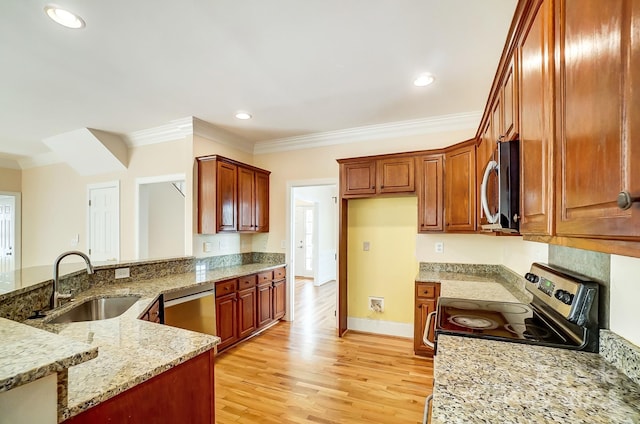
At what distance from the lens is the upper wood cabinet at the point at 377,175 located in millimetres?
3412

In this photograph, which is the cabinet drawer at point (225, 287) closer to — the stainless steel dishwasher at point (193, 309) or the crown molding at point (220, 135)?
the stainless steel dishwasher at point (193, 309)

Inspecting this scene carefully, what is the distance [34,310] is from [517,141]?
2.66 meters

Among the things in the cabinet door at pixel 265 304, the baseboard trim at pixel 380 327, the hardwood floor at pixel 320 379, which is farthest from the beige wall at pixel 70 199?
the baseboard trim at pixel 380 327

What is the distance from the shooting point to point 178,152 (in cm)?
379

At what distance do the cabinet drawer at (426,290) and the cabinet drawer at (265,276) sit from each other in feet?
6.30

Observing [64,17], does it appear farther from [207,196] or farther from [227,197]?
[227,197]

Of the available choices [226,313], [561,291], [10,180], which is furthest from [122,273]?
[10,180]

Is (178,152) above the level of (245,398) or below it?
above

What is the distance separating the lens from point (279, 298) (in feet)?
13.8

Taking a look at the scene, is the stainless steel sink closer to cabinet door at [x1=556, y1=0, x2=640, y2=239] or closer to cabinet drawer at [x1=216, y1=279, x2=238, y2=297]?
cabinet drawer at [x1=216, y1=279, x2=238, y2=297]

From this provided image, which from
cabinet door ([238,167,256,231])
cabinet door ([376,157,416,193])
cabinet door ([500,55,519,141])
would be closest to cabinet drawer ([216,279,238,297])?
cabinet door ([238,167,256,231])

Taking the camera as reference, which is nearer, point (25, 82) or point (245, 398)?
point (245, 398)

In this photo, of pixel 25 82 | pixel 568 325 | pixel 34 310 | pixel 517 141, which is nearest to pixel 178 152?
pixel 25 82

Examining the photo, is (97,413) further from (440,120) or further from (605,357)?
(440,120)
